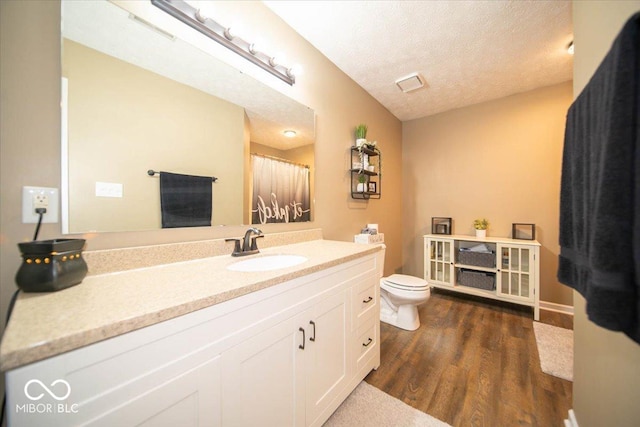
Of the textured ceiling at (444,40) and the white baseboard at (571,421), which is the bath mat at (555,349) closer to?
the white baseboard at (571,421)

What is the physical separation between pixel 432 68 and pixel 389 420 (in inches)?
110

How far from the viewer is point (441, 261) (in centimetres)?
275

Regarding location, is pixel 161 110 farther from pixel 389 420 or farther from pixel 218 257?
pixel 389 420

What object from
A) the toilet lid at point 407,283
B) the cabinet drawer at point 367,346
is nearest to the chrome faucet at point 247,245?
the cabinet drawer at point 367,346

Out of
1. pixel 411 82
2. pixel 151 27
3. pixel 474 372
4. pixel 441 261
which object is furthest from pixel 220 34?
pixel 441 261

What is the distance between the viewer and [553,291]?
7.94 feet

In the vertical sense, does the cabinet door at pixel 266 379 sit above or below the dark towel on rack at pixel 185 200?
below

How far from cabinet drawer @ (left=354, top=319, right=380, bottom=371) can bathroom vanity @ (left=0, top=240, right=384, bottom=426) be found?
0.18 meters

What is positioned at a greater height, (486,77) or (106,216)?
(486,77)

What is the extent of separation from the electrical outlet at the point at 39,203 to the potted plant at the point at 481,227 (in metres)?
3.45

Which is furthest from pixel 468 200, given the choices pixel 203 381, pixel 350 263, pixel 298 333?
pixel 203 381

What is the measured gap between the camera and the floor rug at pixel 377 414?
1.17 meters

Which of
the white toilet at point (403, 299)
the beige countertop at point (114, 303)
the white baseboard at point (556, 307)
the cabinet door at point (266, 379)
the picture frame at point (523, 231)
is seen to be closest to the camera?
the beige countertop at point (114, 303)

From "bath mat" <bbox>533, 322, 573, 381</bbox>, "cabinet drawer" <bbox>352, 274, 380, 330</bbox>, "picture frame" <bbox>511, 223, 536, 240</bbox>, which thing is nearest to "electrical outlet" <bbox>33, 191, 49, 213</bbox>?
"cabinet drawer" <bbox>352, 274, 380, 330</bbox>
